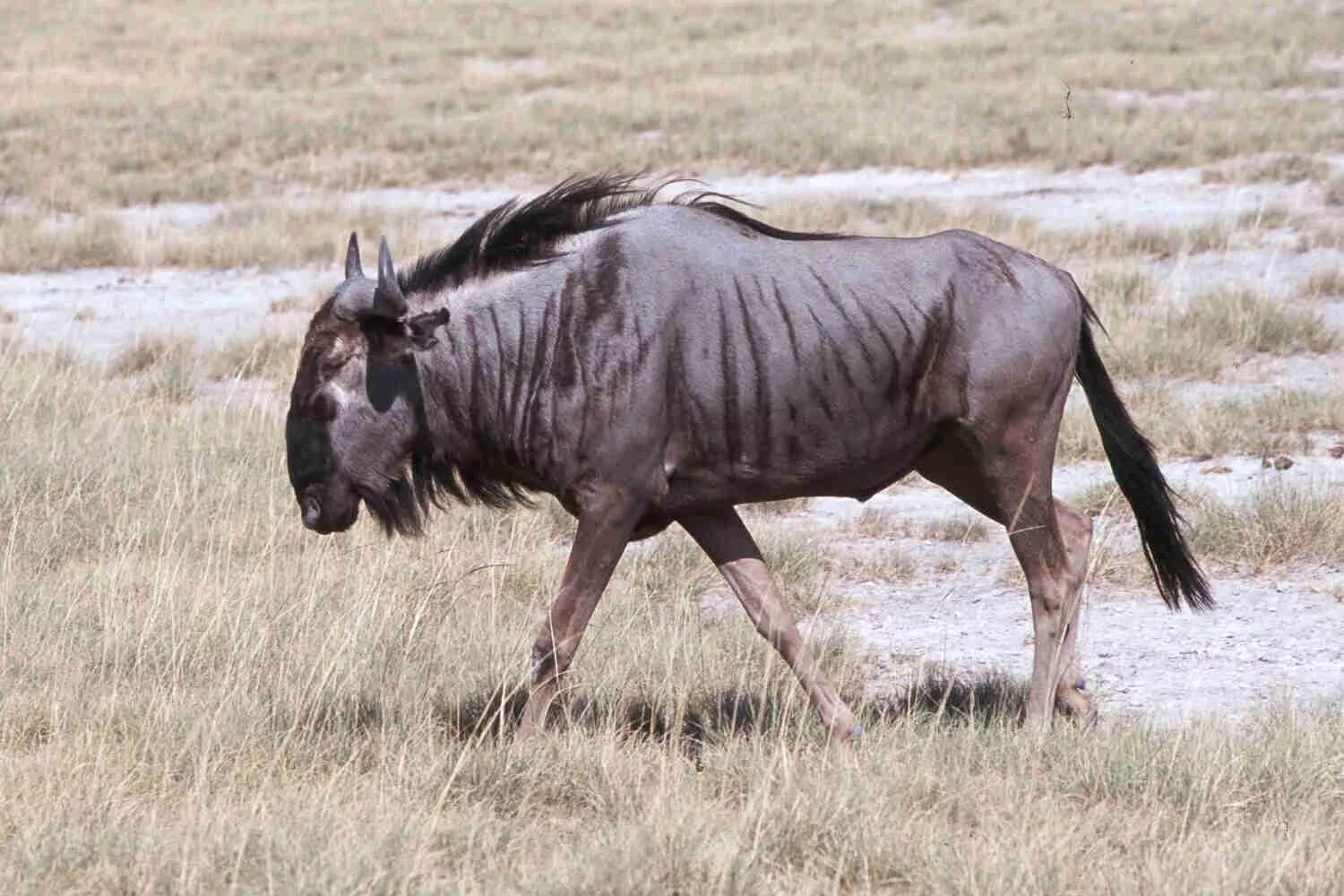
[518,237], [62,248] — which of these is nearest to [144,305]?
[62,248]

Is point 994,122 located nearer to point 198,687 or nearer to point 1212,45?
point 1212,45

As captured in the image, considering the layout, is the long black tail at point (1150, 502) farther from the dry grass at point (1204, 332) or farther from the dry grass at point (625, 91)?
the dry grass at point (625, 91)

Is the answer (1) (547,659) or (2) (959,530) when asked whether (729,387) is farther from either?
(2) (959,530)

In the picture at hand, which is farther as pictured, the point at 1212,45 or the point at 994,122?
the point at 1212,45

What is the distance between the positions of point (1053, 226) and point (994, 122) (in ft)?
18.9

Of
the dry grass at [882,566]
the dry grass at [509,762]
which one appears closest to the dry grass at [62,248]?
the dry grass at [509,762]

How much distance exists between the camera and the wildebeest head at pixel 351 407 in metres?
4.84

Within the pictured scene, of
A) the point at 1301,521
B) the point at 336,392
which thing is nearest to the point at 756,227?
the point at 336,392

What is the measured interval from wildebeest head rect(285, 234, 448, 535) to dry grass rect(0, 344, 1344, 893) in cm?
51

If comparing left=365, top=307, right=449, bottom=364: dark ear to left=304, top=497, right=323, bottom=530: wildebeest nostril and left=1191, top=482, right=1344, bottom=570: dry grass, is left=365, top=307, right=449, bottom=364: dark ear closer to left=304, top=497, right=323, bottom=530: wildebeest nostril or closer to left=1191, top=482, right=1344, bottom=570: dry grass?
left=304, top=497, right=323, bottom=530: wildebeest nostril

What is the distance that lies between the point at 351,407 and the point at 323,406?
0.08 m

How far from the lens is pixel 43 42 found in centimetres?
3170

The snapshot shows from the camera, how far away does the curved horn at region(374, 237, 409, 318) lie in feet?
15.0

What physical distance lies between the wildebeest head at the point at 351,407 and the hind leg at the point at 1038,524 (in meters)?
1.50
